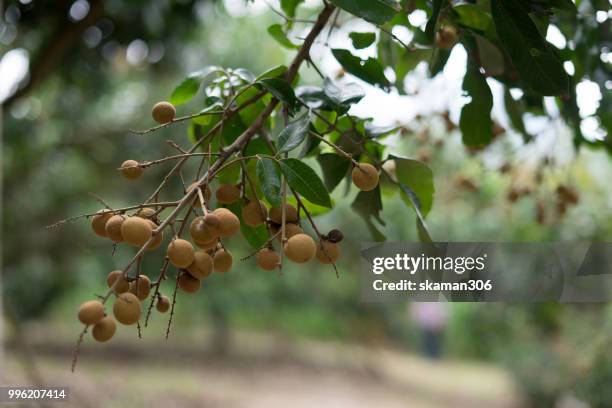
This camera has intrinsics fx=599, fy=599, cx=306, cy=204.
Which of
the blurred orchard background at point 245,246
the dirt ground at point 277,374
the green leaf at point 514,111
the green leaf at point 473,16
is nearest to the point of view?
the green leaf at point 473,16

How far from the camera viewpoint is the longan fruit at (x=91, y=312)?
0.32 meters

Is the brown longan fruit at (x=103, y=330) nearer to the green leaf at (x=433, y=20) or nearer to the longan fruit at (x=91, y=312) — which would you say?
the longan fruit at (x=91, y=312)

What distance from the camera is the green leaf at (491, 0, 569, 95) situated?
1.43ft

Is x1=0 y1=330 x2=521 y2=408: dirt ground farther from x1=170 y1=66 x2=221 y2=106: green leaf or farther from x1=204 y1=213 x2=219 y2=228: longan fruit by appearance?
x1=204 y1=213 x2=219 y2=228: longan fruit

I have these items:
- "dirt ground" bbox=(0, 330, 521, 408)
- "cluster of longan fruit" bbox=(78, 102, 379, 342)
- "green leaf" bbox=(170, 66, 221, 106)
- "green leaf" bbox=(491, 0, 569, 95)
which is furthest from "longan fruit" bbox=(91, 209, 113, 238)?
"dirt ground" bbox=(0, 330, 521, 408)

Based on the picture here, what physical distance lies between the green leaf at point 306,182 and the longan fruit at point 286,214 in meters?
0.02

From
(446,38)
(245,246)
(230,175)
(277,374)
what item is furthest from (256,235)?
(277,374)

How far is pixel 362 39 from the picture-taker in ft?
1.75

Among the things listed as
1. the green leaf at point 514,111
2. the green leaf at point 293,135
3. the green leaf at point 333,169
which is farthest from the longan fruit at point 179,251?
the green leaf at point 514,111

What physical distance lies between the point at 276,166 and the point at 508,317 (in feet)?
10.4

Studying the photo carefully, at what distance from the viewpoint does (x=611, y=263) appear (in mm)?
667

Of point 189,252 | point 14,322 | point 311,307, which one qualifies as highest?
point 311,307

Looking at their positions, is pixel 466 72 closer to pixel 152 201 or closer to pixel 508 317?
pixel 152 201

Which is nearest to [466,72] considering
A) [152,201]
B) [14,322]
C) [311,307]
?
[152,201]
